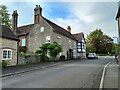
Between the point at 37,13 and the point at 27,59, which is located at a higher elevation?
the point at 37,13

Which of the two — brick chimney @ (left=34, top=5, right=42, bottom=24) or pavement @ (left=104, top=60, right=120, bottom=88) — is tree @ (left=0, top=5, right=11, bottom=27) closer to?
brick chimney @ (left=34, top=5, right=42, bottom=24)

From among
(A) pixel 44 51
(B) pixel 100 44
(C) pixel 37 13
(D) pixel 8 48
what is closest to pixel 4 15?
(C) pixel 37 13

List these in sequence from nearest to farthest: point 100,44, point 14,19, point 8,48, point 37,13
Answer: point 8,48, point 37,13, point 14,19, point 100,44

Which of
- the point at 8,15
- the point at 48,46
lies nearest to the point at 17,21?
the point at 8,15

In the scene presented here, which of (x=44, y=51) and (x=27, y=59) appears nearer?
(x=27, y=59)

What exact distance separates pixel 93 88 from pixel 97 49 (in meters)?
64.9

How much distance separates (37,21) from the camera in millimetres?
31031

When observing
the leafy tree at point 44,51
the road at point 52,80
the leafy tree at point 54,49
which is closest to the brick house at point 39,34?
the leafy tree at point 44,51

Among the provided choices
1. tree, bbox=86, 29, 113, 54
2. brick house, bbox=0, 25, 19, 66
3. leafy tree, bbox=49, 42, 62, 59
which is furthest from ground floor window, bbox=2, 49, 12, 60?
tree, bbox=86, 29, 113, 54

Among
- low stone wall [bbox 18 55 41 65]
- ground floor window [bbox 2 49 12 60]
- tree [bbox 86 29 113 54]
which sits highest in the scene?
tree [bbox 86 29 113 54]

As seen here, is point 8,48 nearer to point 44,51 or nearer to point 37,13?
point 44,51

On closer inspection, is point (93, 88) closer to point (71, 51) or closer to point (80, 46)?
point (71, 51)

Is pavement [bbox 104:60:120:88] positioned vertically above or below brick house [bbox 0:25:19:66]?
below

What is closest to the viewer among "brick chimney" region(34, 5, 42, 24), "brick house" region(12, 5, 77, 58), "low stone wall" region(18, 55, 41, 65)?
"low stone wall" region(18, 55, 41, 65)
